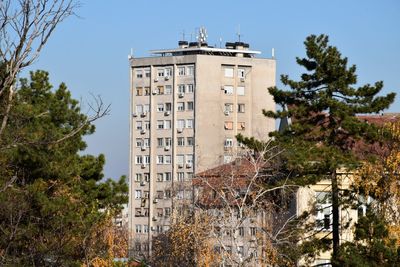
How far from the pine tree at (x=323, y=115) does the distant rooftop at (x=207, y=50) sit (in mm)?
81301

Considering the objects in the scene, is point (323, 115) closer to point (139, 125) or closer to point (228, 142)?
point (228, 142)

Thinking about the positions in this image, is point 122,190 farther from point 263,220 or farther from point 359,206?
point 359,206

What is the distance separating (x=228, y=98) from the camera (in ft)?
394

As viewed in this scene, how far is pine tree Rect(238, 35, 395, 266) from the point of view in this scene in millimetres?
36438

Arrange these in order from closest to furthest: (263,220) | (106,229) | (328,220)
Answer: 1. (328,220)
2. (106,229)
3. (263,220)

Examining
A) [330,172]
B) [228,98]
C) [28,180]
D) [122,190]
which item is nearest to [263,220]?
[122,190]

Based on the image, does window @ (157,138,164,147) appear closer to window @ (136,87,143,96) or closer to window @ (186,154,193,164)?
window @ (186,154,193,164)

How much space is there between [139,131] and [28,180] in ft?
292

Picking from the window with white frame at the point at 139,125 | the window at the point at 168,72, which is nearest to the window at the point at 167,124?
the window with white frame at the point at 139,125

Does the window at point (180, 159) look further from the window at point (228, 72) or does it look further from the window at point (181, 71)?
the window at point (228, 72)

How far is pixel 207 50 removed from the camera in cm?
12006

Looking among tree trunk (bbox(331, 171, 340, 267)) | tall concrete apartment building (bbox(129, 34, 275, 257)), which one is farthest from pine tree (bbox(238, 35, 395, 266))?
tall concrete apartment building (bbox(129, 34, 275, 257))

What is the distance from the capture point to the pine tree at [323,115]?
3644cm

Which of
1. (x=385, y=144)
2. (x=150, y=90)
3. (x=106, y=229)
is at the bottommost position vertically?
(x=106, y=229)
